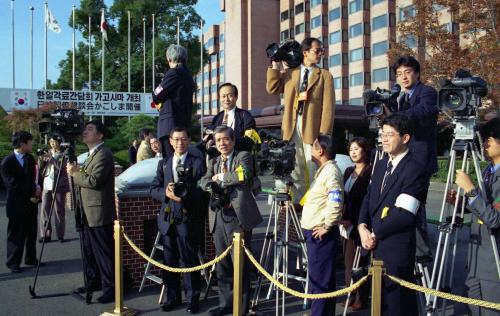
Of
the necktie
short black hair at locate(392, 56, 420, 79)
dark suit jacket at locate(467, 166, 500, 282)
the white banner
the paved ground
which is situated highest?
the white banner

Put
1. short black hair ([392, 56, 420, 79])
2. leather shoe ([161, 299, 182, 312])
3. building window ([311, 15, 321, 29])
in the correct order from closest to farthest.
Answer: short black hair ([392, 56, 420, 79])
leather shoe ([161, 299, 182, 312])
building window ([311, 15, 321, 29])

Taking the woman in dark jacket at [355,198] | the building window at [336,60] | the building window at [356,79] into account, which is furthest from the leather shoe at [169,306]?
the building window at [336,60]

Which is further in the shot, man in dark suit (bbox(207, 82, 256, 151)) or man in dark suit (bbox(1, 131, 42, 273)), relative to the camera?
man in dark suit (bbox(1, 131, 42, 273))

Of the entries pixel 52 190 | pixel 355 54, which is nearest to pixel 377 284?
pixel 52 190

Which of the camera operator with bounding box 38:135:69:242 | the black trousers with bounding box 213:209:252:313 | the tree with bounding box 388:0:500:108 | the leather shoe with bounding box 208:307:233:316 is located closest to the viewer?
the black trousers with bounding box 213:209:252:313

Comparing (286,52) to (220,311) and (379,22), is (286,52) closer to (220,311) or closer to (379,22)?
(220,311)

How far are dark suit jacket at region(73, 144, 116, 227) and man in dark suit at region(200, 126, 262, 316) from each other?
4.05 ft

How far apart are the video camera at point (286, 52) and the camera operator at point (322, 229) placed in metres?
1.12

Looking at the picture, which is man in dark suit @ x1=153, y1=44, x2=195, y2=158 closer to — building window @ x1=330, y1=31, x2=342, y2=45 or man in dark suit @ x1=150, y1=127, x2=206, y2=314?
man in dark suit @ x1=150, y1=127, x2=206, y2=314

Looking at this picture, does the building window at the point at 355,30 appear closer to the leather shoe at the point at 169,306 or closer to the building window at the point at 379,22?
the building window at the point at 379,22

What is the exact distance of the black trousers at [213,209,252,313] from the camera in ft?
15.1

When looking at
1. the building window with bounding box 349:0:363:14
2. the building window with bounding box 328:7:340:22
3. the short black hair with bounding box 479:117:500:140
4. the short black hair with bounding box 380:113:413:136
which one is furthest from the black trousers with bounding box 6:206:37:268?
the building window with bounding box 328:7:340:22

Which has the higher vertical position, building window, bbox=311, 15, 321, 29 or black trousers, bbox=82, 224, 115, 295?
building window, bbox=311, 15, 321, 29

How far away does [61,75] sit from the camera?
34.1 meters
